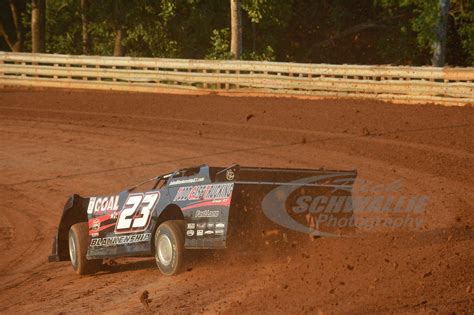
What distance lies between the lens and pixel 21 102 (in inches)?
1141

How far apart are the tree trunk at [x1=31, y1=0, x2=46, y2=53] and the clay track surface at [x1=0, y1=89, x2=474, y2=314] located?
8.67m

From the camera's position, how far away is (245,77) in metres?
27.3

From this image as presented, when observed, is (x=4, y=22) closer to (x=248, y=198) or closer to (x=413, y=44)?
(x=413, y=44)

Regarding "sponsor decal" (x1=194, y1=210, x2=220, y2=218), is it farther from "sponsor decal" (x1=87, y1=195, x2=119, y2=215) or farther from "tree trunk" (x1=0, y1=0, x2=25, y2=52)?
"tree trunk" (x1=0, y1=0, x2=25, y2=52)

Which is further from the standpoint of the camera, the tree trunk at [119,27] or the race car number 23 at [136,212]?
the tree trunk at [119,27]

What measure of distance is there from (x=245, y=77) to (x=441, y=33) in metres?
8.28

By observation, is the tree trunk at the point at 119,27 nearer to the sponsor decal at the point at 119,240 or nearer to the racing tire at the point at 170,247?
the sponsor decal at the point at 119,240

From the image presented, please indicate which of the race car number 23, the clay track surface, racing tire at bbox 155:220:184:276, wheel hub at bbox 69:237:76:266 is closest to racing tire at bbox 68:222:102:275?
wheel hub at bbox 69:237:76:266

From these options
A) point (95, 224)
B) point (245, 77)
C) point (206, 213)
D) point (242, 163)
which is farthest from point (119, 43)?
point (206, 213)

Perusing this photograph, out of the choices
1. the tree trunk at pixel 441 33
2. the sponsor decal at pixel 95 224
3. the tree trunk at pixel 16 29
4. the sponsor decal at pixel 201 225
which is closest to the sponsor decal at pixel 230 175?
the sponsor decal at pixel 201 225

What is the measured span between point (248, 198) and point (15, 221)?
321 inches

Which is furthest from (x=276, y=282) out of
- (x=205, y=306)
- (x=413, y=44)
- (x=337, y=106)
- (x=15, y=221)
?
(x=413, y=44)

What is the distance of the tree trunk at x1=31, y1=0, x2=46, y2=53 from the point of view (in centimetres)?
3909

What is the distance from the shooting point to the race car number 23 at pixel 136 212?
10.4 m
